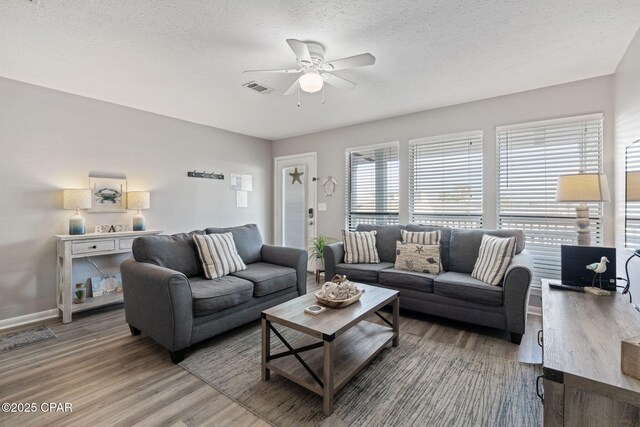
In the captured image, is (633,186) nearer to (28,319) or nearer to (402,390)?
(402,390)

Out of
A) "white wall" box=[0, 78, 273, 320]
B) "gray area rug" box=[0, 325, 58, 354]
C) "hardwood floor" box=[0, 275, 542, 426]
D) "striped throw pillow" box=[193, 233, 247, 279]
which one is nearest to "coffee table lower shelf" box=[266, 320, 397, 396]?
"hardwood floor" box=[0, 275, 542, 426]

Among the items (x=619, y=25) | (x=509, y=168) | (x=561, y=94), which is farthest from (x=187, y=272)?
(x=561, y=94)

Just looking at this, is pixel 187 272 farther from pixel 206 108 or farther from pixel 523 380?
pixel 523 380

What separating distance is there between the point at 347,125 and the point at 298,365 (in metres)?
3.69

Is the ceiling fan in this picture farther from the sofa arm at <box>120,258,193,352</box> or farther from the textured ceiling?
the sofa arm at <box>120,258,193,352</box>

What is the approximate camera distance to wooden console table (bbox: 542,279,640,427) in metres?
0.98

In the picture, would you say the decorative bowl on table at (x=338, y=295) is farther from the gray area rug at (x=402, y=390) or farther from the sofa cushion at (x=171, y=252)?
the sofa cushion at (x=171, y=252)

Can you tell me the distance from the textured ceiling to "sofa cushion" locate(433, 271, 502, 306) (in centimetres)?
201

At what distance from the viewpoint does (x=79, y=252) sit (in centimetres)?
311

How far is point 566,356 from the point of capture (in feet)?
3.78

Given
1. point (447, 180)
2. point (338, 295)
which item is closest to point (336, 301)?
point (338, 295)

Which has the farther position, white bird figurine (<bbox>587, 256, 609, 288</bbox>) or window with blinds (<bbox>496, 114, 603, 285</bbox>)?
window with blinds (<bbox>496, 114, 603, 285</bbox>)

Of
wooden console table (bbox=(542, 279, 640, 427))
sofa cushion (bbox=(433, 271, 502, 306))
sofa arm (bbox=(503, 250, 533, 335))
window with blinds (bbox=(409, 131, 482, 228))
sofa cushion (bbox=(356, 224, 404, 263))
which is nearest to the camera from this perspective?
wooden console table (bbox=(542, 279, 640, 427))

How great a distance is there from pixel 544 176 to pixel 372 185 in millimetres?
2119
